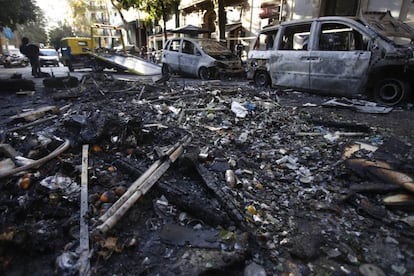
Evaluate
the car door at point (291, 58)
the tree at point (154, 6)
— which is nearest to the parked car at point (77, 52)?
the tree at point (154, 6)

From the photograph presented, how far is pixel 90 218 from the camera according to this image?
209 centimetres

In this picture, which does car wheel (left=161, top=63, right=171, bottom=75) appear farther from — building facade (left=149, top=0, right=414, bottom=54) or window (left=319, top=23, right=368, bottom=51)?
window (left=319, top=23, right=368, bottom=51)

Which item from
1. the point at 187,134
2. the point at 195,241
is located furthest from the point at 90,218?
the point at 187,134

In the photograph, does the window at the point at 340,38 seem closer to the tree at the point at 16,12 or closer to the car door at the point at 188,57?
the car door at the point at 188,57

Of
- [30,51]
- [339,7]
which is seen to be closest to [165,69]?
[30,51]

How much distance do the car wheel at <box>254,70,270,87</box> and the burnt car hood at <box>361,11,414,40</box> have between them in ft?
9.62

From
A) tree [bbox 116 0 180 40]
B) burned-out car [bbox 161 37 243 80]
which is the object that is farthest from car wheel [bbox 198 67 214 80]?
tree [bbox 116 0 180 40]

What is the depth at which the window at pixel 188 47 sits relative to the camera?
11.0m

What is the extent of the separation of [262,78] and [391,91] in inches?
143

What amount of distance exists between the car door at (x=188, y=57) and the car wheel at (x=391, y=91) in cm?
703

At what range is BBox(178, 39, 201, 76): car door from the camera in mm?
10805

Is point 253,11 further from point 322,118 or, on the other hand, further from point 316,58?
point 322,118

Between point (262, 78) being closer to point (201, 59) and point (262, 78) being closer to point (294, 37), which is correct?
point (294, 37)

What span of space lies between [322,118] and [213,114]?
2.11 metres
